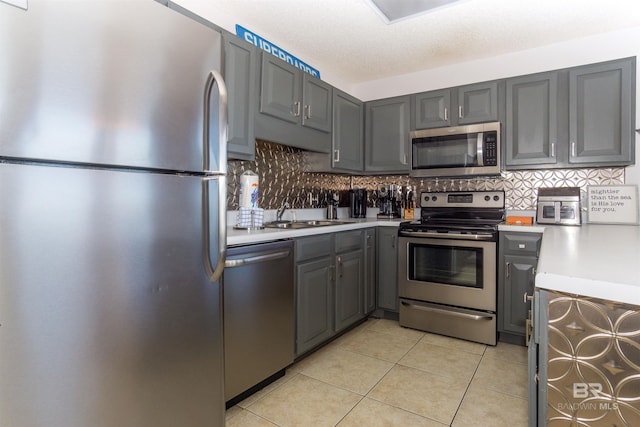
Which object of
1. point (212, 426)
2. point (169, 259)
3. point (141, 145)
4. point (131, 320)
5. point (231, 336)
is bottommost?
point (212, 426)

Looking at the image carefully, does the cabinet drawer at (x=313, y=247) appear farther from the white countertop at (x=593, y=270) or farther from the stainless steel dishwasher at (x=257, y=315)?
the white countertop at (x=593, y=270)

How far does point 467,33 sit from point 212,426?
306cm

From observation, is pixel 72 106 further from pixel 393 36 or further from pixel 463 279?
pixel 463 279

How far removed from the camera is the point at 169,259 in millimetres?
1166

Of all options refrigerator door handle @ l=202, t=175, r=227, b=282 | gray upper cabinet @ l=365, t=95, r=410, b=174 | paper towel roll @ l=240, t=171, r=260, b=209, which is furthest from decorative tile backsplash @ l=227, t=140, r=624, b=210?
refrigerator door handle @ l=202, t=175, r=227, b=282

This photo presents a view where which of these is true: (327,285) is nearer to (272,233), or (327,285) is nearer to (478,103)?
(272,233)

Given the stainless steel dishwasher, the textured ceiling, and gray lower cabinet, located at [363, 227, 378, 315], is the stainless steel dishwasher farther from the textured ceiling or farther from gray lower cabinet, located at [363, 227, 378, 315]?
the textured ceiling

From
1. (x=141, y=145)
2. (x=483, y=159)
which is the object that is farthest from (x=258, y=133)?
(x=483, y=159)

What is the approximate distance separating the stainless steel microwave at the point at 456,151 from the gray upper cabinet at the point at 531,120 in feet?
0.41

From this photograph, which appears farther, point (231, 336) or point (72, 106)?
point (231, 336)

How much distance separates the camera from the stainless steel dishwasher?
1608 mm

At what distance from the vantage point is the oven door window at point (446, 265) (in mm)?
2588

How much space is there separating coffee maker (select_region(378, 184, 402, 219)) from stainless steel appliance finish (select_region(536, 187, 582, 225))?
4.03 feet

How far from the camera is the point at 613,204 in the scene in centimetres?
249
